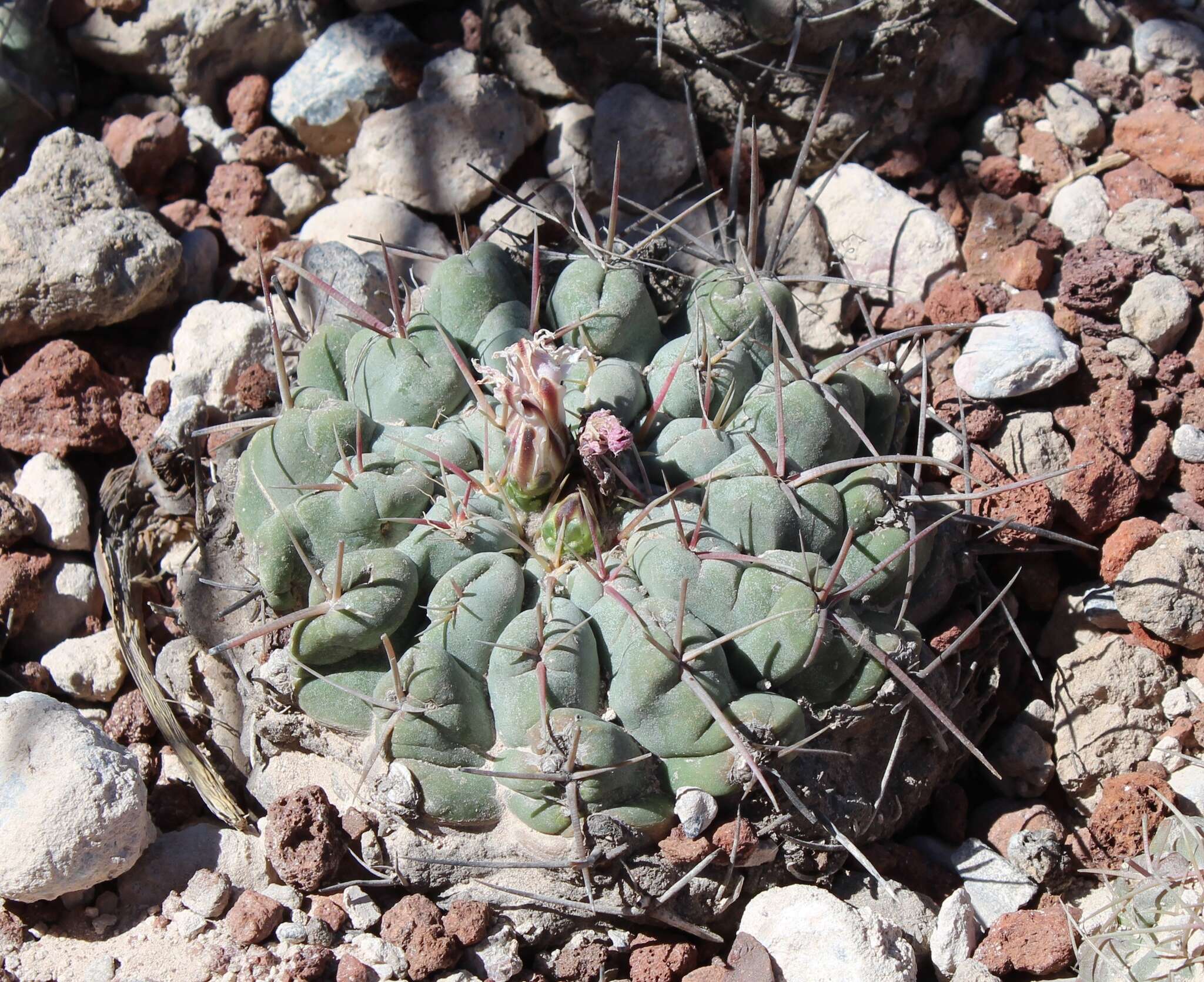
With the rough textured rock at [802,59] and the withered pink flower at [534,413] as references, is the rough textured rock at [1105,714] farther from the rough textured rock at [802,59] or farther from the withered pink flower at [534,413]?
the rough textured rock at [802,59]

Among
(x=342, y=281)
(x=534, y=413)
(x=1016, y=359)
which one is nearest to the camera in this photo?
(x=534, y=413)

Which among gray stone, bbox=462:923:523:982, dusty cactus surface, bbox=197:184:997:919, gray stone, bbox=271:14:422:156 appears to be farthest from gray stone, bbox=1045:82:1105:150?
gray stone, bbox=462:923:523:982

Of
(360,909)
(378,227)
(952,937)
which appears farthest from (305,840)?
(378,227)

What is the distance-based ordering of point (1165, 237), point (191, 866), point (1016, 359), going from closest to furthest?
point (191, 866) → point (1016, 359) → point (1165, 237)

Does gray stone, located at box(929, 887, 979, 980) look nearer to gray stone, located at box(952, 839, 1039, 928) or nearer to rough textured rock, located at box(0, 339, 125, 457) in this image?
gray stone, located at box(952, 839, 1039, 928)

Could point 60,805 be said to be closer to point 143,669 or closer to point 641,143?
point 143,669

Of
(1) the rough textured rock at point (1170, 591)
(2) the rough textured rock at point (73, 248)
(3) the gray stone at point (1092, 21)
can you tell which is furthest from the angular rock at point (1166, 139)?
(2) the rough textured rock at point (73, 248)

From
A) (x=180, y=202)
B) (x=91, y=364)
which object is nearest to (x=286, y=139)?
(x=180, y=202)
